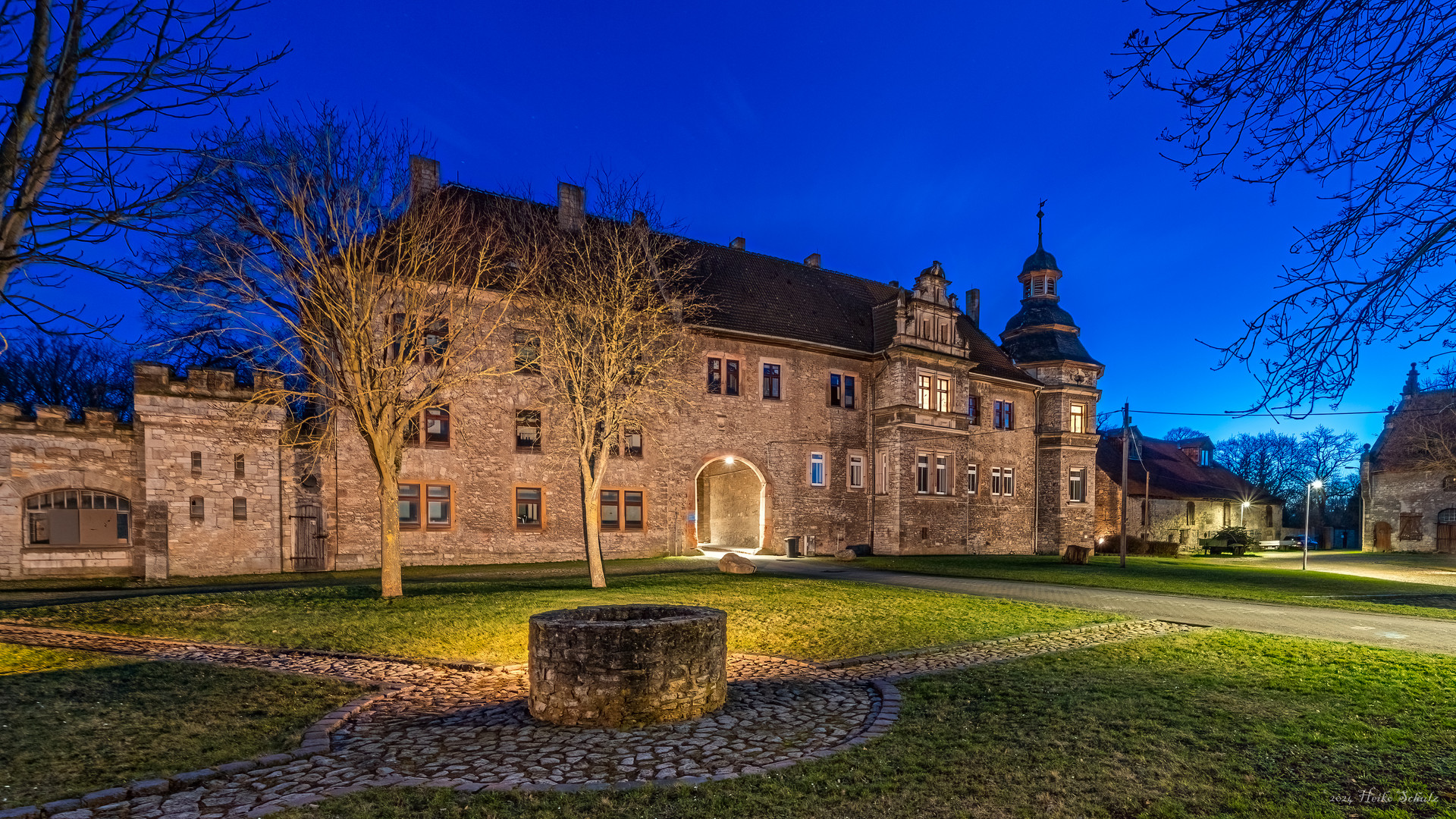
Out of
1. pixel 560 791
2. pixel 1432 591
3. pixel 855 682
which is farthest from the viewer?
pixel 1432 591

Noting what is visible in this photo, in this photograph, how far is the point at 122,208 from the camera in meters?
6.14

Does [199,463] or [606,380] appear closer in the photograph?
[606,380]

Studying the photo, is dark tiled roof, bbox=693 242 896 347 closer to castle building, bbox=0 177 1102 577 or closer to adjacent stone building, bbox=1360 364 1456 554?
castle building, bbox=0 177 1102 577

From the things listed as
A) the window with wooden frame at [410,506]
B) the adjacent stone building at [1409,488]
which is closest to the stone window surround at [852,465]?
the window with wooden frame at [410,506]

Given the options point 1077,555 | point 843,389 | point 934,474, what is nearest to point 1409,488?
point 1077,555

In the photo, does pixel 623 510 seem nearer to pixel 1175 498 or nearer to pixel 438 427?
pixel 438 427

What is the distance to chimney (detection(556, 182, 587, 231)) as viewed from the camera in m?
29.3

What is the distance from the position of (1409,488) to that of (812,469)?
42963mm

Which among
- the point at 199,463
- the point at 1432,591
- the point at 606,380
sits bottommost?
the point at 1432,591

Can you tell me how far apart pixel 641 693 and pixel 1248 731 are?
17.9 feet

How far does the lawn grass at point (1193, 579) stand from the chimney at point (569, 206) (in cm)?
1726

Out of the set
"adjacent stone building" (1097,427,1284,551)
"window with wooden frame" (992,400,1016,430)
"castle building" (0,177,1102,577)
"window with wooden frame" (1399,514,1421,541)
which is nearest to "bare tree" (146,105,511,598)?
"castle building" (0,177,1102,577)

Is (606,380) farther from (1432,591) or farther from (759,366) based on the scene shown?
(1432,591)

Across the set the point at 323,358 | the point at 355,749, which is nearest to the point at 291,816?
the point at 355,749
